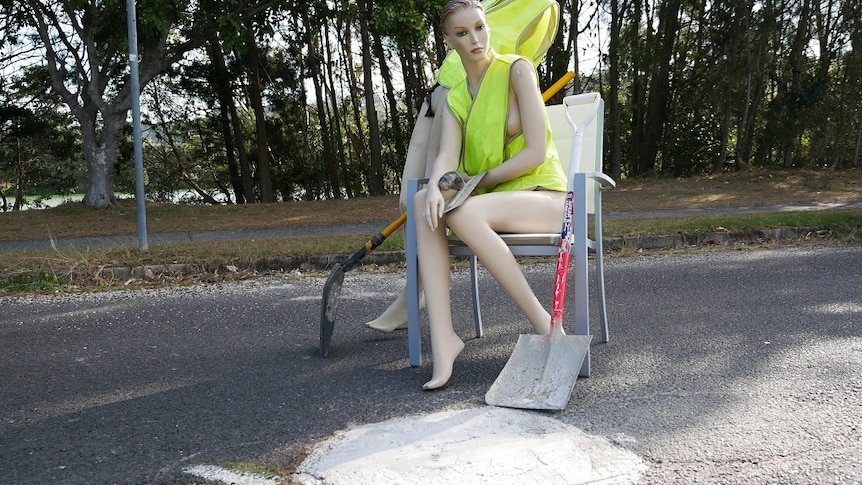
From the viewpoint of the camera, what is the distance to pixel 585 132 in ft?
13.0

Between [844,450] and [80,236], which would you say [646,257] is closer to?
[844,450]

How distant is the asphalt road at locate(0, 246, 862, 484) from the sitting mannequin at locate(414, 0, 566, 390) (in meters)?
0.39

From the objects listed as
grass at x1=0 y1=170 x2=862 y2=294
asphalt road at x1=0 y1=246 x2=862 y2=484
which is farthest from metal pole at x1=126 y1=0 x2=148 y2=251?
asphalt road at x1=0 y1=246 x2=862 y2=484

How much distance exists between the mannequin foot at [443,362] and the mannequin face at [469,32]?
46.3 inches

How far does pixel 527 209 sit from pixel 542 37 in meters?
1.08

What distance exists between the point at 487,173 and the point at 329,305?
3.26 feet

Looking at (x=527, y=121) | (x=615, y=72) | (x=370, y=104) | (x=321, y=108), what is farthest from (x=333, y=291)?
(x=321, y=108)

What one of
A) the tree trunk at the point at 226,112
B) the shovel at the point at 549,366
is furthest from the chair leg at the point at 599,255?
the tree trunk at the point at 226,112

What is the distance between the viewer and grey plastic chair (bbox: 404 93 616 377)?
3270 millimetres

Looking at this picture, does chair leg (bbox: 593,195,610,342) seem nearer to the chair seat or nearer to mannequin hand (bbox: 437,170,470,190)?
the chair seat

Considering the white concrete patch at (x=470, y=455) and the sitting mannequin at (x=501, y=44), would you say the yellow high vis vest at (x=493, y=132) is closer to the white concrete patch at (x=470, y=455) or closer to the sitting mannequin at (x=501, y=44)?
the sitting mannequin at (x=501, y=44)

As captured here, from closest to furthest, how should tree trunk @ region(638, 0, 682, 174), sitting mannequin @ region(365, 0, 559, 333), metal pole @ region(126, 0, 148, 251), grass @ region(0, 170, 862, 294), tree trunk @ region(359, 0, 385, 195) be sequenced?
sitting mannequin @ region(365, 0, 559, 333) → grass @ region(0, 170, 862, 294) → metal pole @ region(126, 0, 148, 251) → tree trunk @ region(359, 0, 385, 195) → tree trunk @ region(638, 0, 682, 174)

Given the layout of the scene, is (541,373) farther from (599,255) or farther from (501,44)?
(501,44)

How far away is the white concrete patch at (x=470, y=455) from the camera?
2.33 meters
